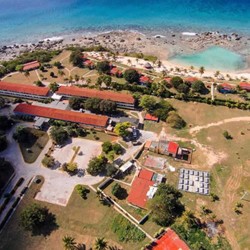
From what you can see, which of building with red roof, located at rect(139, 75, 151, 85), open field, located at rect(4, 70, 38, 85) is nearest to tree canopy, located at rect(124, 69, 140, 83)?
building with red roof, located at rect(139, 75, 151, 85)

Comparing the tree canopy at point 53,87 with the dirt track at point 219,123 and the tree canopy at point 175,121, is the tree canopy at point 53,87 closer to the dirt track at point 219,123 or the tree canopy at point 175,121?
the tree canopy at point 175,121

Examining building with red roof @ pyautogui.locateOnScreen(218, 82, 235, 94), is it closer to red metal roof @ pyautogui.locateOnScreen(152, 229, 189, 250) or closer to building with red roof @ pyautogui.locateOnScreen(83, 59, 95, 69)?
building with red roof @ pyautogui.locateOnScreen(83, 59, 95, 69)

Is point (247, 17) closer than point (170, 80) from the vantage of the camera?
No

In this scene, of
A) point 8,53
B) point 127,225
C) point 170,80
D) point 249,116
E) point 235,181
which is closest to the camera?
point 127,225

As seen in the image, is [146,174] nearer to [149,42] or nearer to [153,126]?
[153,126]

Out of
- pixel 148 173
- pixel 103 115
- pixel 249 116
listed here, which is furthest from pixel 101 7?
pixel 148 173

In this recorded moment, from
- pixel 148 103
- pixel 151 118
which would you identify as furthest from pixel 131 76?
pixel 151 118

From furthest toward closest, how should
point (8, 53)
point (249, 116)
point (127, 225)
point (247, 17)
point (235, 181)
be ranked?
point (247, 17) < point (8, 53) < point (249, 116) < point (235, 181) < point (127, 225)

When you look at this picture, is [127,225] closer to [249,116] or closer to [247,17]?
[249,116]
